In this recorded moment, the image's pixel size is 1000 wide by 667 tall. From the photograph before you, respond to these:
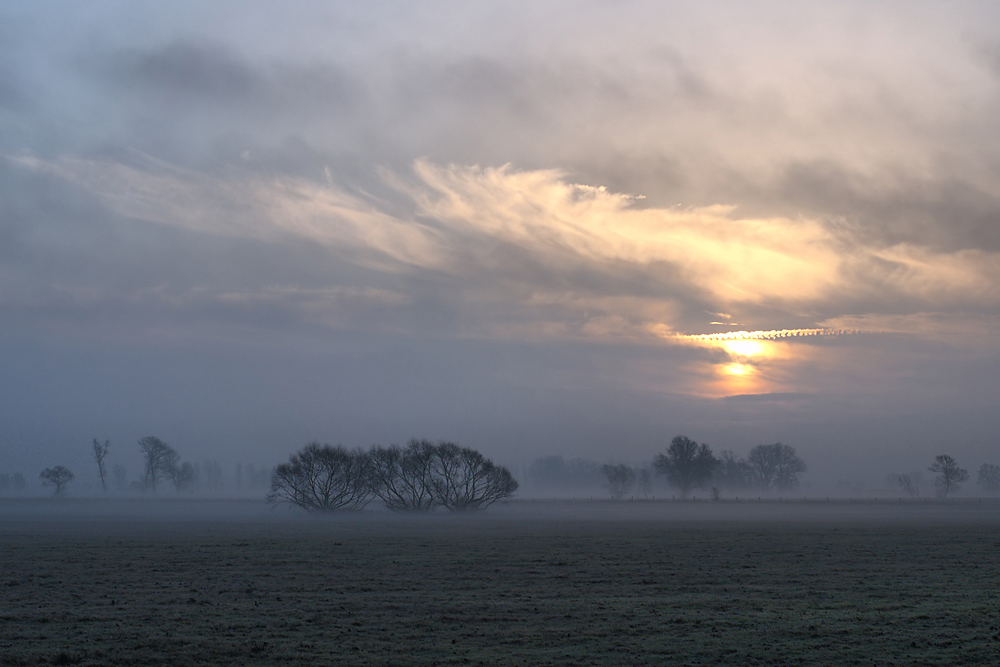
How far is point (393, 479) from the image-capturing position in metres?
124

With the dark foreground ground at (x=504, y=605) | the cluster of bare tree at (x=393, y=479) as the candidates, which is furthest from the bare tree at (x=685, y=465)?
the dark foreground ground at (x=504, y=605)

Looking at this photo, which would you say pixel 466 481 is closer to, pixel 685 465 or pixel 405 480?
pixel 405 480

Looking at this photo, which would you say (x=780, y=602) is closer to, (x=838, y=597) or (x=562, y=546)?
(x=838, y=597)

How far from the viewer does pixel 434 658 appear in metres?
16.6

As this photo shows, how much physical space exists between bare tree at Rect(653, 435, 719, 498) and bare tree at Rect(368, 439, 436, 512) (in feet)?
266

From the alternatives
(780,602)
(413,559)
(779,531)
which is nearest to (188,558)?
(413,559)

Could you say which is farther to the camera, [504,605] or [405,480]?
[405,480]

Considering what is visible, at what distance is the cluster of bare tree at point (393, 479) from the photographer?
4658 inches

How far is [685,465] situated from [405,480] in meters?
90.8

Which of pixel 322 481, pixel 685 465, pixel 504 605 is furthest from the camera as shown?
pixel 685 465

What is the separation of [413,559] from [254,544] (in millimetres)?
15168

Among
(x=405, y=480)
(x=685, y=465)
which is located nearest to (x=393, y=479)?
(x=405, y=480)

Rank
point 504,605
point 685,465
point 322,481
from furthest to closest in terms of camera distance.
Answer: point 685,465 < point 322,481 < point 504,605

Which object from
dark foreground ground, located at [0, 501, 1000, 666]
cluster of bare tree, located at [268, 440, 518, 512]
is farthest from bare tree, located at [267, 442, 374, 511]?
dark foreground ground, located at [0, 501, 1000, 666]
